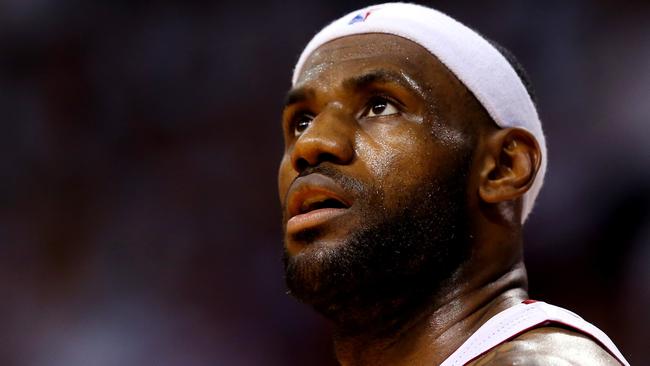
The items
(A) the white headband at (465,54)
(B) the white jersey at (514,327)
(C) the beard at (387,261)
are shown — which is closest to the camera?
(B) the white jersey at (514,327)

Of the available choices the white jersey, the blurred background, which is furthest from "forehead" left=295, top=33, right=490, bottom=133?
the blurred background

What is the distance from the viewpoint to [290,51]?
5.12 meters

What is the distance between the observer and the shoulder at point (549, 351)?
5.24ft

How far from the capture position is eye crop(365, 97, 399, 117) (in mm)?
2227

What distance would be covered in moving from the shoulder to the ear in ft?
1.54

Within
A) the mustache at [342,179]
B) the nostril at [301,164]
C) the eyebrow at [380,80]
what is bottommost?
the mustache at [342,179]

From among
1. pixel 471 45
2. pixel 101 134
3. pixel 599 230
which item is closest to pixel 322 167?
pixel 471 45

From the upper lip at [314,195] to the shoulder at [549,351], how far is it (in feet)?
1.65

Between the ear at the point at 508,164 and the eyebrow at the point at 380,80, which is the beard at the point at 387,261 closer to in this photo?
the ear at the point at 508,164

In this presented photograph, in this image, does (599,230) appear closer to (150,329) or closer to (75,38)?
(150,329)

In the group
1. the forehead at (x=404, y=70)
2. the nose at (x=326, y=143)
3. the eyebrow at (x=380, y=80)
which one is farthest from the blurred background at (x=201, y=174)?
the nose at (x=326, y=143)

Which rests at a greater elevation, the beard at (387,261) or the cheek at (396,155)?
the cheek at (396,155)

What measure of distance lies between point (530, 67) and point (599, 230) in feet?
3.04

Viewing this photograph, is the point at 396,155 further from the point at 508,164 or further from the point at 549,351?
the point at 549,351
